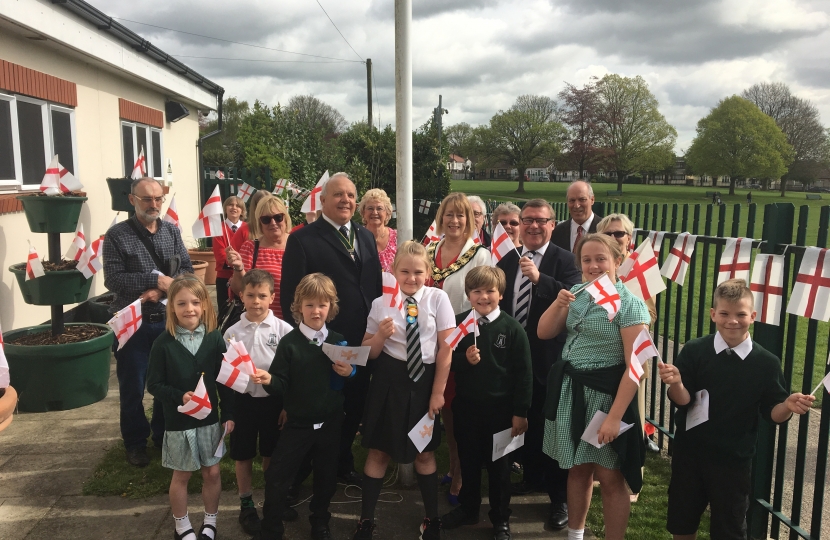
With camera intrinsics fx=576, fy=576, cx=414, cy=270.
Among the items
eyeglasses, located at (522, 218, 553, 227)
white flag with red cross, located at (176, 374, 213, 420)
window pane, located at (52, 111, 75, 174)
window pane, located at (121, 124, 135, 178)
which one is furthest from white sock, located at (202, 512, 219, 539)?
window pane, located at (121, 124, 135, 178)

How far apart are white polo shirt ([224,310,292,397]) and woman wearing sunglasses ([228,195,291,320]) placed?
74 centimetres

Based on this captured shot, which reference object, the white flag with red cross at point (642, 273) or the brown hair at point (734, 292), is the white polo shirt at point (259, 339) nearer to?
the white flag with red cross at point (642, 273)

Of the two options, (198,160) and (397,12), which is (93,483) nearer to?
(397,12)

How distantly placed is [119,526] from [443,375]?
2211 mm

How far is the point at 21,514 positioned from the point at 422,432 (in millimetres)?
2644

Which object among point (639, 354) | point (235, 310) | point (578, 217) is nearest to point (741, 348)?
point (639, 354)

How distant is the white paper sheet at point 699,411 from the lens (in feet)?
9.16

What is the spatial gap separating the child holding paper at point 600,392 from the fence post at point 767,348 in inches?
34.1

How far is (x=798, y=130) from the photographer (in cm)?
6688

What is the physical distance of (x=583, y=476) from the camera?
3143mm

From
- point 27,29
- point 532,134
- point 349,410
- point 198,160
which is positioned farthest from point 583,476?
point 532,134

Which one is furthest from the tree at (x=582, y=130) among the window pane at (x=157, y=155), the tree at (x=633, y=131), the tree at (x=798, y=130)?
the window pane at (x=157, y=155)

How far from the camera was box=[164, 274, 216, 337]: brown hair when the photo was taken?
3.32 metres

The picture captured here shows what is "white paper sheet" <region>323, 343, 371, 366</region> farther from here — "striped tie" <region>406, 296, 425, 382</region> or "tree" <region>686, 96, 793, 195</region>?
"tree" <region>686, 96, 793, 195</region>
